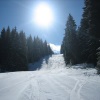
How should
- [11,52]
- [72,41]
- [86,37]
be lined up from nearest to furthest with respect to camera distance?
[86,37] → [72,41] → [11,52]

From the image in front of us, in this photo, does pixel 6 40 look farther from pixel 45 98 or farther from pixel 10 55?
pixel 45 98

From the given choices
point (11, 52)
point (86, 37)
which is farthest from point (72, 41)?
point (11, 52)

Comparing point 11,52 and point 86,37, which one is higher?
point 86,37

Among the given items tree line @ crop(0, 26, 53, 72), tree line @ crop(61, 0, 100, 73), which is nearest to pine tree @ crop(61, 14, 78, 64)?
tree line @ crop(61, 0, 100, 73)

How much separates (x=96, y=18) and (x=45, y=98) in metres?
17.9

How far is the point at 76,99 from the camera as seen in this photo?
616 centimetres

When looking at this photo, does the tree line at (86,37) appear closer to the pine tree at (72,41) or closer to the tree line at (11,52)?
the pine tree at (72,41)

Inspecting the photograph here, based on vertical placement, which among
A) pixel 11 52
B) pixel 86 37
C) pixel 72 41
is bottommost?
pixel 11 52

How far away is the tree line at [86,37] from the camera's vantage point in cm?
2145

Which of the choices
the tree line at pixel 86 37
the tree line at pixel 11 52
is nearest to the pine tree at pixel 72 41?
the tree line at pixel 86 37

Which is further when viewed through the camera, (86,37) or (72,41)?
(72,41)

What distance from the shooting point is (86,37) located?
30047 millimetres

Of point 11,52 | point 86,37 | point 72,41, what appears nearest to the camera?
point 86,37

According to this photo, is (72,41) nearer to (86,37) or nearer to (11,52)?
(86,37)
